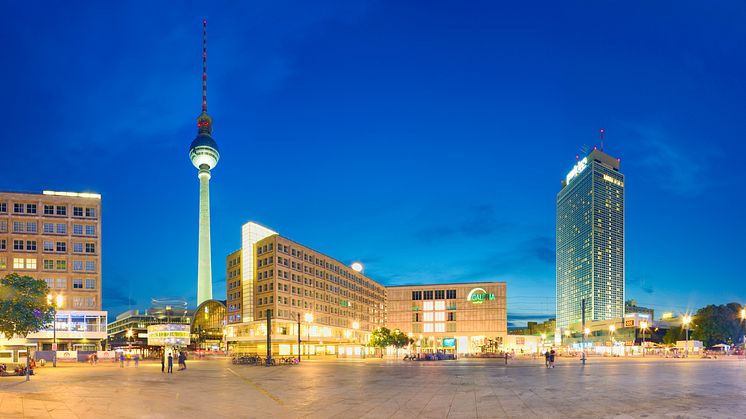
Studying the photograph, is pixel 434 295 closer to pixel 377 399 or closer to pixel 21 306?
pixel 21 306

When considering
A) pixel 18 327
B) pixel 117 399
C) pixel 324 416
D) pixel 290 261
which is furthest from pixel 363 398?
pixel 290 261

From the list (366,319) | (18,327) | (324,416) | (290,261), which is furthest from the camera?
(366,319)

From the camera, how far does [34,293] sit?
5406 cm

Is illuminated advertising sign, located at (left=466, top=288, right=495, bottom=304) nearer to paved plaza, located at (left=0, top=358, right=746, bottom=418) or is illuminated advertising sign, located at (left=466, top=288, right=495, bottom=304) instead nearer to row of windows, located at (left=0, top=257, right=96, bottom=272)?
row of windows, located at (left=0, top=257, right=96, bottom=272)

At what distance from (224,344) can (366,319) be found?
52.0 meters

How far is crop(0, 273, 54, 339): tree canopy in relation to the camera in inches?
1976

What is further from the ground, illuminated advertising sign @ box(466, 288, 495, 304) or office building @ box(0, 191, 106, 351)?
office building @ box(0, 191, 106, 351)

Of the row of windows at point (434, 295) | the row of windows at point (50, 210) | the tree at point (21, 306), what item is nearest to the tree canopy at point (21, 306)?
the tree at point (21, 306)

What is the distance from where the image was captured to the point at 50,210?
101812 millimetres

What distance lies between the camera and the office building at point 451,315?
171750mm

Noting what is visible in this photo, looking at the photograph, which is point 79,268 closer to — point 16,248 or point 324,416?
point 16,248

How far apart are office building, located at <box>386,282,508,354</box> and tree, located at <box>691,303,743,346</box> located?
179 feet

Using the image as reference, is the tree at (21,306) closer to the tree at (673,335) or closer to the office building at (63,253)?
the office building at (63,253)

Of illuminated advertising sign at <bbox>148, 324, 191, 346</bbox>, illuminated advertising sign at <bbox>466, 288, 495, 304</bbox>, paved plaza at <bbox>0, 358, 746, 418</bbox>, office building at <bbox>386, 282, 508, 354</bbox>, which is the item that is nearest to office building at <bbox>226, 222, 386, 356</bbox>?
illuminated advertising sign at <bbox>148, 324, 191, 346</bbox>
